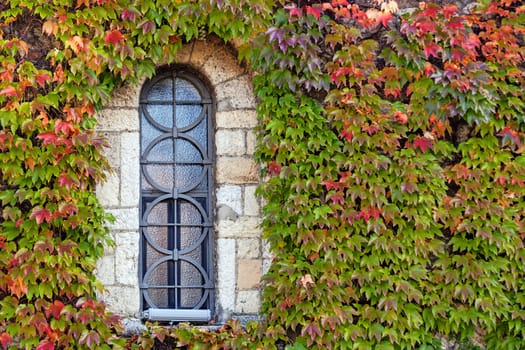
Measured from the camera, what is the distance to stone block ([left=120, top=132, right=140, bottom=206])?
611cm

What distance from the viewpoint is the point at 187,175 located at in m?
6.30

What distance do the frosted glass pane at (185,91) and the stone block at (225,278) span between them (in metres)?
1.00

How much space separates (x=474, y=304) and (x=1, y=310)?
2944mm

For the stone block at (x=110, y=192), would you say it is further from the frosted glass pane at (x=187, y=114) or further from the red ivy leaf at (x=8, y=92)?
the red ivy leaf at (x=8, y=92)

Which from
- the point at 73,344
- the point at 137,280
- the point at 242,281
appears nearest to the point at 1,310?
the point at 73,344

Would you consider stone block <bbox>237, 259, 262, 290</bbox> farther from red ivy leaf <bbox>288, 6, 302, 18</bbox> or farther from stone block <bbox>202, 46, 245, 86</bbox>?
red ivy leaf <bbox>288, 6, 302, 18</bbox>

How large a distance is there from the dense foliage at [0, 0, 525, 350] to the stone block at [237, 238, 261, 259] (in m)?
0.20

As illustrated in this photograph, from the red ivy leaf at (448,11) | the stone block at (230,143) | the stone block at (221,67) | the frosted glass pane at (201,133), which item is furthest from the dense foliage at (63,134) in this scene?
the red ivy leaf at (448,11)

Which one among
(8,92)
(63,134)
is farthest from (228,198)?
(8,92)

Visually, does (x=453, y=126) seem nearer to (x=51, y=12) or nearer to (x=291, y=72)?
(x=291, y=72)

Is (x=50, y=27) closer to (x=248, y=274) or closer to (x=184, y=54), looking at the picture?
(x=184, y=54)

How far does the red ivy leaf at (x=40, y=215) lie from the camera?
19.0 ft

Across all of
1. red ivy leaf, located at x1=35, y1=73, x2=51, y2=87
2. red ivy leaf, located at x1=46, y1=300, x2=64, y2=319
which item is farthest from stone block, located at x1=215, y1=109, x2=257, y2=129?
red ivy leaf, located at x1=46, y1=300, x2=64, y2=319

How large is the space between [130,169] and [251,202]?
817 millimetres
